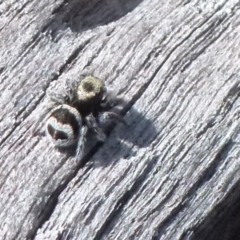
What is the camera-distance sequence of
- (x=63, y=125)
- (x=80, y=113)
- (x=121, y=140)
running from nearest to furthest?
(x=121, y=140), (x=63, y=125), (x=80, y=113)

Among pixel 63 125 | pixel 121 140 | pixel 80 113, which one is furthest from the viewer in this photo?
pixel 80 113

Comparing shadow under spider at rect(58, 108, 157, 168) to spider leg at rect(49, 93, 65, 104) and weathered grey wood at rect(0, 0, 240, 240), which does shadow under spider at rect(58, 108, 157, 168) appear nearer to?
weathered grey wood at rect(0, 0, 240, 240)

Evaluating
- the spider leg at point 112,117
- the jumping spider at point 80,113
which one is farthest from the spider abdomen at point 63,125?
the spider leg at point 112,117

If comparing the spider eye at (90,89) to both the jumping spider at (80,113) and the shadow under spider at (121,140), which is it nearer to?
the jumping spider at (80,113)

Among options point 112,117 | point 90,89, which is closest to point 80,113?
point 90,89

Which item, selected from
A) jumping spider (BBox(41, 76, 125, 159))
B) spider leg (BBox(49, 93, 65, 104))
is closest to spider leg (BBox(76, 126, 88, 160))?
jumping spider (BBox(41, 76, 125, 159))

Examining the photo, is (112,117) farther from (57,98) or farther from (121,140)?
(57,98)

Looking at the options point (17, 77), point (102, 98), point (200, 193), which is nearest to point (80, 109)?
point (102, 98)
